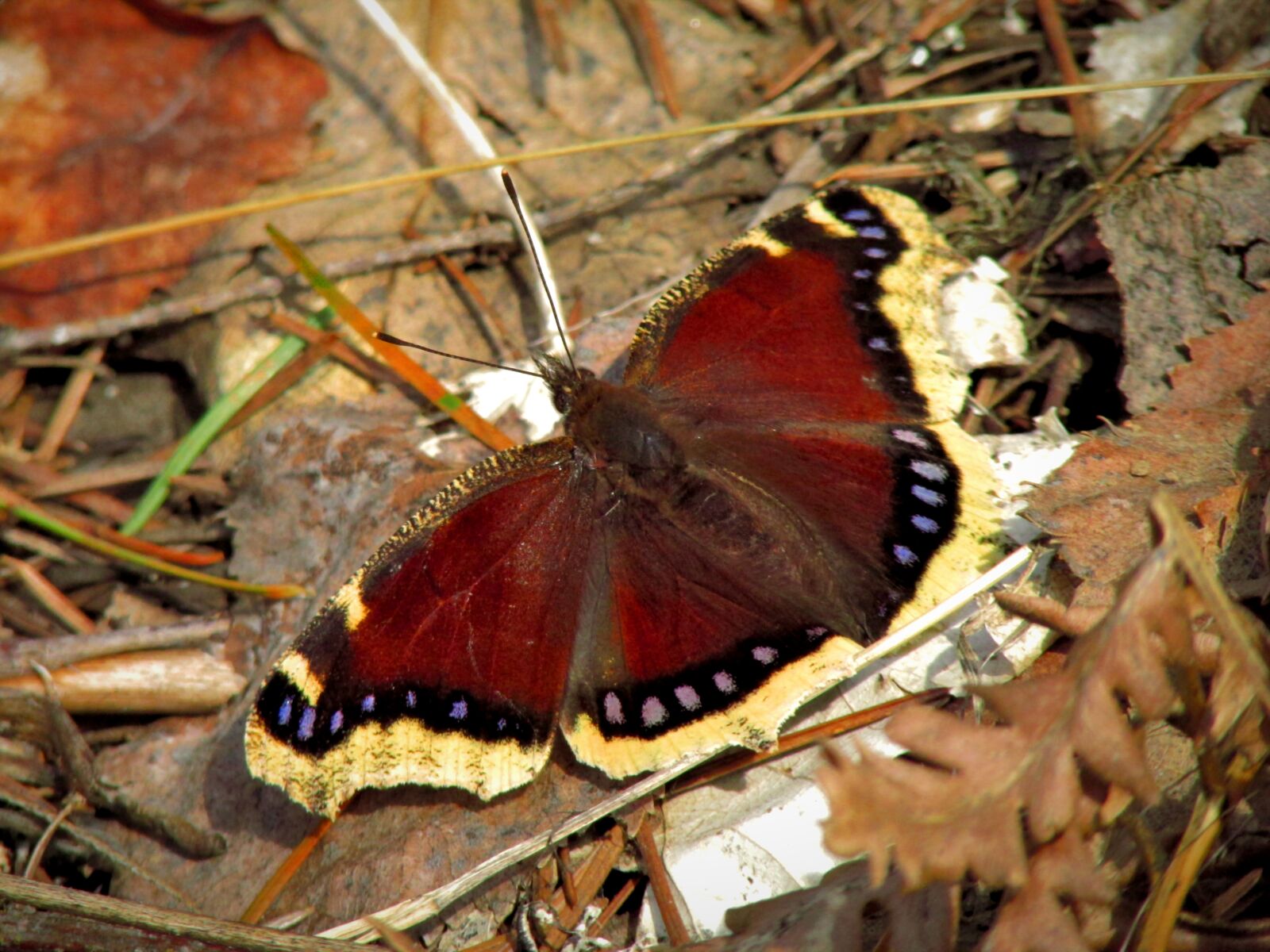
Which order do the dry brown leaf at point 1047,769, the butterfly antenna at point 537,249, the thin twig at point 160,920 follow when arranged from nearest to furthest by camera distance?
the dry brown leaf at point 1047,769
the thin twig at point 160,920
the butterfly antenna at point 537,249

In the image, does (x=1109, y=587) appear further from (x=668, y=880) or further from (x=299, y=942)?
(x=299, y=942)

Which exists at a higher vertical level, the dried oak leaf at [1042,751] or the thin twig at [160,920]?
the dried oak leaf at [1042,751]

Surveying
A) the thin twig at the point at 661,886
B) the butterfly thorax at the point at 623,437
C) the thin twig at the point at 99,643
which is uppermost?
the butterfly thorax at the point at 623,437

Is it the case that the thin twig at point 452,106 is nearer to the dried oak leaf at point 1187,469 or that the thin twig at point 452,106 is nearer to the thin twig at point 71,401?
the thin twig at point 71,401

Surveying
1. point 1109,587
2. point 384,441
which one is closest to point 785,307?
point 1109,587

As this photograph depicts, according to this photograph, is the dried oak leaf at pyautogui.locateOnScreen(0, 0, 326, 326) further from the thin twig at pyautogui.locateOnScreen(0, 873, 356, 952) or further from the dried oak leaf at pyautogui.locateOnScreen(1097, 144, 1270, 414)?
the dried oak leaf at pyautogui.locateOnScreen(1097, 144, 1270, 414)

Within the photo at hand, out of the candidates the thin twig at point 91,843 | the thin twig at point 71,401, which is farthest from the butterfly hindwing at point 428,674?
the thin twig at point 71,401

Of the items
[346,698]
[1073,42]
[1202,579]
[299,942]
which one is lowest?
[299,942]
